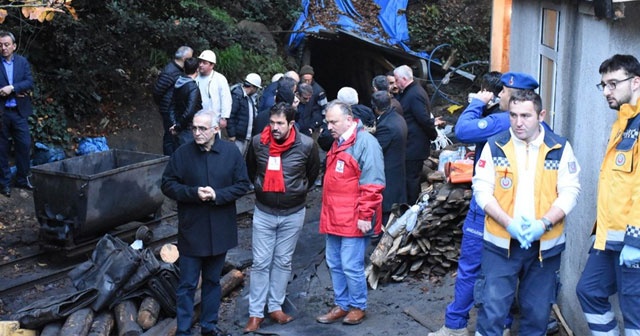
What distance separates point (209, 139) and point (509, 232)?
287cm

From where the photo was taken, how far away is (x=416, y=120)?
10.8 meters

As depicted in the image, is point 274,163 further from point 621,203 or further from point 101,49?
point 101,49

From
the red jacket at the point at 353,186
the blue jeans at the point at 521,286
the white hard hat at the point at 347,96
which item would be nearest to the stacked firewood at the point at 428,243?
the red jacket at the point at 353,186

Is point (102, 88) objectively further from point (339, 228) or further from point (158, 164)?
point (339, 228)

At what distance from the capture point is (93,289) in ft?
25.7

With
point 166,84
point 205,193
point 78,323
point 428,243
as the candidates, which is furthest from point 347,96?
point 78,323

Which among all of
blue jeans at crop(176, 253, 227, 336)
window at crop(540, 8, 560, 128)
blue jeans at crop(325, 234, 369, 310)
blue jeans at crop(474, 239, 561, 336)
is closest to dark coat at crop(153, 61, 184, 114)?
blue jeans at crop(176, 253, 227, 336)

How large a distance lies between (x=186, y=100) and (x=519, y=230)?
6.69m

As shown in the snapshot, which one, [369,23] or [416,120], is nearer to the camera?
[416,120]

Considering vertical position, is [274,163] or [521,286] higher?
[274,163]

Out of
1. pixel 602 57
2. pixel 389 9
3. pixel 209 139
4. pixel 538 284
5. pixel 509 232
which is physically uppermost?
pixel 389 9

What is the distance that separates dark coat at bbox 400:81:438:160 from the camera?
10.7m

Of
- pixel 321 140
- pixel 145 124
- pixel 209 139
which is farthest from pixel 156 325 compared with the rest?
pixel 145 124

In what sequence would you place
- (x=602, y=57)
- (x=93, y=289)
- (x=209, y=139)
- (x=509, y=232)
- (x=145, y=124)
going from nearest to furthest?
(x=509, y=232) < (x=602, y=57) < (x=209, y=139) < (x=93, y=289) < (x=145, y=124)
